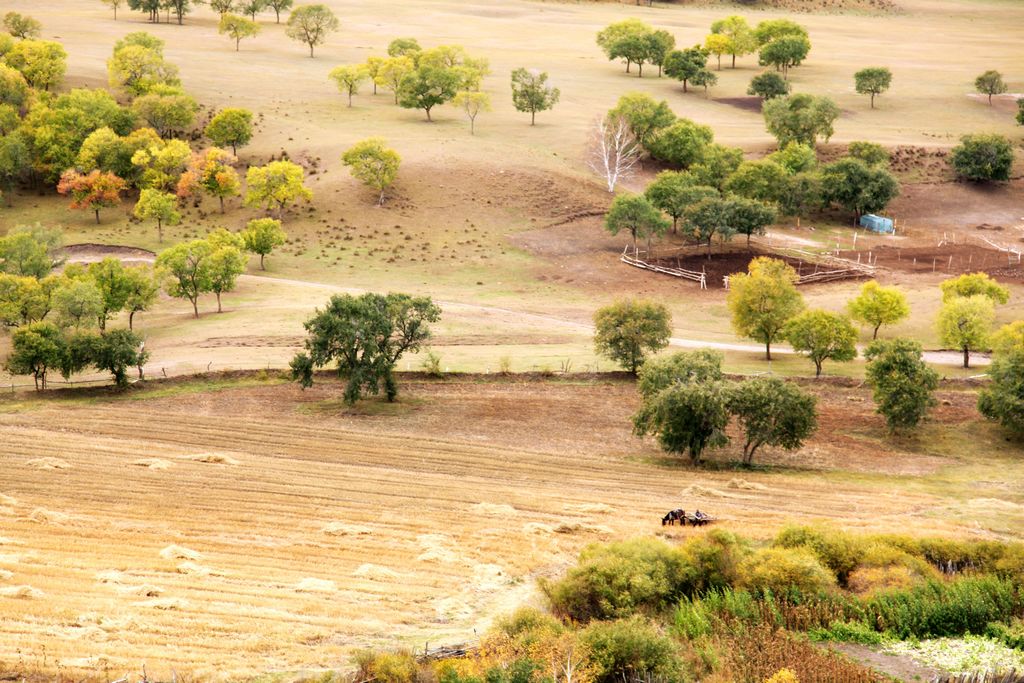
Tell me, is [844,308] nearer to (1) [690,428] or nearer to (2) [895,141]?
(1) [690,428]

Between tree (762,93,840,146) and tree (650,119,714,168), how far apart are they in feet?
34.9

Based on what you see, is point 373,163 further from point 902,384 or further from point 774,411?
point 774,411

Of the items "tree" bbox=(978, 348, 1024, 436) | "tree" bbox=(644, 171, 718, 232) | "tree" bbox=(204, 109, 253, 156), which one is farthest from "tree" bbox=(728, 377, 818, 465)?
"tree" bbox=(204, 109, 253, 156)

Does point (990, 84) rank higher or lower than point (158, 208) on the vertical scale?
higher

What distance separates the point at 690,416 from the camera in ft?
235

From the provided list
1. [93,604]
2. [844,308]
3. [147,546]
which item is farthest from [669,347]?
[93,604]

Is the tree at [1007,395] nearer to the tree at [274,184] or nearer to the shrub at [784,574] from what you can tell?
the shrub at [784,574]

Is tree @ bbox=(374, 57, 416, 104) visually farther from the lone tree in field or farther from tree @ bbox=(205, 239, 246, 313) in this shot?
the lone tree in field

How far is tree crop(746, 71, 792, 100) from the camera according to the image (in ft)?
550

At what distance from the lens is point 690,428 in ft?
235

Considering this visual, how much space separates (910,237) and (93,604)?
107 m

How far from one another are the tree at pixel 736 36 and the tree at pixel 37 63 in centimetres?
9599

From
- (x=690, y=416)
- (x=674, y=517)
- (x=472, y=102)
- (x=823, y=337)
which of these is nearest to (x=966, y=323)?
(x=823, y=337)

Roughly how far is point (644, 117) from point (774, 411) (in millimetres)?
81887
